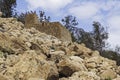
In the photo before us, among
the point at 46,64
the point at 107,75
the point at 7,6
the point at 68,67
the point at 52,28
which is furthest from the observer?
the point at 7,6

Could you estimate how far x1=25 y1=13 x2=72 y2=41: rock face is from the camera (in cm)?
3203

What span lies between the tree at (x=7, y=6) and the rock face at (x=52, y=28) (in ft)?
58.9

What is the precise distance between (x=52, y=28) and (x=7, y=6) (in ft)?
73.2

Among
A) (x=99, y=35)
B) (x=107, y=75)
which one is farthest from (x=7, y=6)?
(x=107, y=75)

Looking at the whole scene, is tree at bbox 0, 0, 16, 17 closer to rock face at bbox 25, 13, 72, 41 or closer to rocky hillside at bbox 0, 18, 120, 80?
rock face at bbox 25, 13, 72, 41

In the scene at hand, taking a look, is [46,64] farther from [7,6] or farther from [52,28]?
[7,6]

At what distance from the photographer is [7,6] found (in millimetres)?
53594

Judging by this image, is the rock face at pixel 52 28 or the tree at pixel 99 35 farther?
the tree at pixel 99 35

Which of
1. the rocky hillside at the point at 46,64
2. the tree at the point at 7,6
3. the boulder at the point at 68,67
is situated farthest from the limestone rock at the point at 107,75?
the tree at the point at 7,6

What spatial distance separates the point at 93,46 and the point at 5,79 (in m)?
44.1

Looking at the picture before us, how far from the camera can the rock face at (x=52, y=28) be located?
105ft

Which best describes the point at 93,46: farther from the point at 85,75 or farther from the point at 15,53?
the point at 85,75

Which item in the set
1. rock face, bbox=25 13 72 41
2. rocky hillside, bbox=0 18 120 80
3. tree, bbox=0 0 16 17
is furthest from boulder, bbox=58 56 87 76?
tree, bbox=0 0 16 17

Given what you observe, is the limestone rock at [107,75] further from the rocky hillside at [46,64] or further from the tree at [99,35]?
the tree at [99,35]
